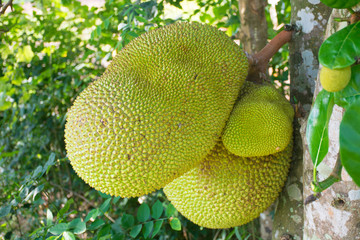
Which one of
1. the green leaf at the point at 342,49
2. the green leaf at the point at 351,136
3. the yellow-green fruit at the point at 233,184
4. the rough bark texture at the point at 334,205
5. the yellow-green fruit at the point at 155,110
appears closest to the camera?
the green leaf at the point at 351,136

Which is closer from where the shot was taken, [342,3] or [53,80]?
[342,3]

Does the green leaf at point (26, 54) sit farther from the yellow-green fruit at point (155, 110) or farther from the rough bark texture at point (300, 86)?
the rough bark texture at point (300, 86)

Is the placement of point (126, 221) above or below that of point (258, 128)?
below

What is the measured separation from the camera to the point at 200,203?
121cm

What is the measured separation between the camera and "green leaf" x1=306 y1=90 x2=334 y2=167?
519 millimetres

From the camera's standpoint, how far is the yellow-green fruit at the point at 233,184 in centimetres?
117

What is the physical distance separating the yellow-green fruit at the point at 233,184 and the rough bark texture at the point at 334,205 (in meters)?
0.29

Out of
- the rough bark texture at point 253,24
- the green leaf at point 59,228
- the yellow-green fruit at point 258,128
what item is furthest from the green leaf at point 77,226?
the rough bark texture at point 253,24

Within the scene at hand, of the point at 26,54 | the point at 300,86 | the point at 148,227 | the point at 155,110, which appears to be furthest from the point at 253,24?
the point at 26,54

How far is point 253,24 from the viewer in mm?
1864

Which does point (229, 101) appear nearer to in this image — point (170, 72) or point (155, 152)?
point (170, 72)

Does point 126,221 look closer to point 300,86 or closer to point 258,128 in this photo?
point 258,128

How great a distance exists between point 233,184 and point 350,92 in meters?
0.73

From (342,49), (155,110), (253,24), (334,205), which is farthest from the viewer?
(253,24)
